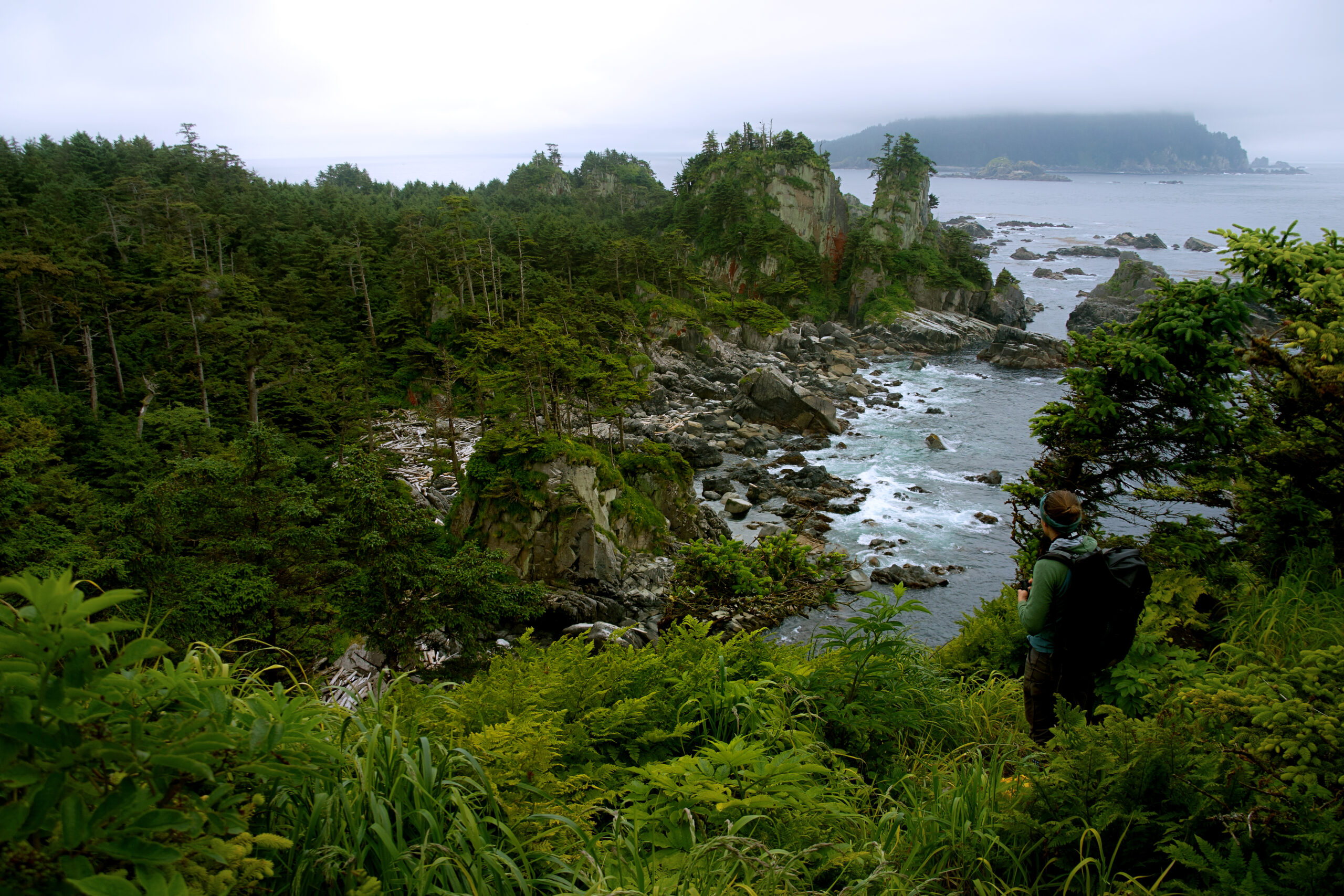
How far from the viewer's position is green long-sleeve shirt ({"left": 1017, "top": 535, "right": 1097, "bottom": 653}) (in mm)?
3891

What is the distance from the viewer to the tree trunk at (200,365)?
2684cm

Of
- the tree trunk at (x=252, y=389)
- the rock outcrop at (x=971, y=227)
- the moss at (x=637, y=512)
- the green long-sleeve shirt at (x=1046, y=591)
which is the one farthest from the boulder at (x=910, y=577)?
the rock outcrop at (x=971, y=227)

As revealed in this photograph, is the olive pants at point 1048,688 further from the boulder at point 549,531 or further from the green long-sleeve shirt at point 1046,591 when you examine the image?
the boulder at point 549,531

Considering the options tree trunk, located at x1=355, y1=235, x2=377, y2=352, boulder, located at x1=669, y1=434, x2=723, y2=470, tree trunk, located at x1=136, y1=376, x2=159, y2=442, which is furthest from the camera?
tree trunk, located at x1=355, y1=235, x2=377, y2=352

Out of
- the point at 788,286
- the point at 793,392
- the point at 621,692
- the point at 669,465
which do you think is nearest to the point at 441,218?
the point at 788,286

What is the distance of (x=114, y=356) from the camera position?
93.0 feet

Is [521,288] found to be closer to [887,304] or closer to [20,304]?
[20,304]

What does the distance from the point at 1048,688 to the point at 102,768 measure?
4614mm

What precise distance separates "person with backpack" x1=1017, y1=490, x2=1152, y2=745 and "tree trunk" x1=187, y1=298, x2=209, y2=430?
2936cm

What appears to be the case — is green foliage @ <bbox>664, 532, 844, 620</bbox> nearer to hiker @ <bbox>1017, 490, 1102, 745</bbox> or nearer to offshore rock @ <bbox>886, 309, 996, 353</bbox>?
hiker @ <bbox>1017, 490, 1102, 745</bbox>

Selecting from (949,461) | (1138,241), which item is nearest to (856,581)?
(949,461)

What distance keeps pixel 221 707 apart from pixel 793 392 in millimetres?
36266

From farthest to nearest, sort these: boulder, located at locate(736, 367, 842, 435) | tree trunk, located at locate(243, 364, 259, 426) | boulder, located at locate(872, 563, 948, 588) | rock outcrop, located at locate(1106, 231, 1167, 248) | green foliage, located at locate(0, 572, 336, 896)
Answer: rock outcrop, located at locate(1106, 231, 1167, 248), boulder, located at locate(736, 367, 842, 435), tree trunk, located at locate(243, 364, 259, 426), boulder, located at locate(872, 563, 948, 588), green foliage, located at locate(0, 572, 336, 896)

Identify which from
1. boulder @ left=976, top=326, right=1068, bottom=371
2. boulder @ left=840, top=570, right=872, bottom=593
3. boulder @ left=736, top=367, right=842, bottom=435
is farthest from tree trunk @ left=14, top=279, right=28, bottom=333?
boulder @ left=976, top=326, right=1068, bottom=371
